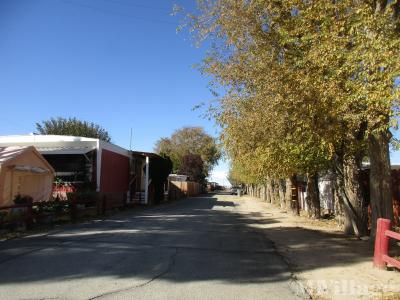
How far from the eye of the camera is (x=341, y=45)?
31.7 feet

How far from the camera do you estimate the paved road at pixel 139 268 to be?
269 inches

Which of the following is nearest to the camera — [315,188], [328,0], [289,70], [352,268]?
[352,268]

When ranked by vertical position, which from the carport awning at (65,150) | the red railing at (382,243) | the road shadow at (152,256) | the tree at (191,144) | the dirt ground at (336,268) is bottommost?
the dirt ground at (336,268)

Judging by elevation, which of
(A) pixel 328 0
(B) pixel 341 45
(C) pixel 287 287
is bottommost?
(C) pixel 287 287

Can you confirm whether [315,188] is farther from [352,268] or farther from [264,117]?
[352,268]

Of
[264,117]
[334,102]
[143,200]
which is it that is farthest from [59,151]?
[334,102]

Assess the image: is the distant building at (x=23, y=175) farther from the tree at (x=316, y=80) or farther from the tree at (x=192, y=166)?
the tree at (x=192, y=166)

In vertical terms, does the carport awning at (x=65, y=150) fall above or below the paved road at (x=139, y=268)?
above

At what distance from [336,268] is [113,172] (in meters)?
22.7

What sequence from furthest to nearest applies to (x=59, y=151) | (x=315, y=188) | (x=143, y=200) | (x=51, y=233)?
(x=143, y=200) → (x=59, y=151) → (x=315, y=188) → (x=51, y=233)

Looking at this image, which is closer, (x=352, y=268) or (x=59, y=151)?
(x=352, y=268)

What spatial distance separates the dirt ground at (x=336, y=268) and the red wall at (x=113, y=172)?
51.3 feet

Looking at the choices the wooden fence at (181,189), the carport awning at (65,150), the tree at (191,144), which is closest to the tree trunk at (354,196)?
the carport awning at (65,150)

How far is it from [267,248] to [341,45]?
19.3ft
